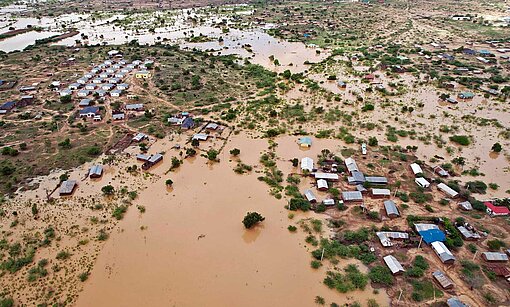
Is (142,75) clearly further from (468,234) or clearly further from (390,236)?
(468,234)

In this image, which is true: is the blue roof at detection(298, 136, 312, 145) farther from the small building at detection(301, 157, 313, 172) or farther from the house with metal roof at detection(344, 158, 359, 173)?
the house with metal roof at detection(344, 158, 359, 173)

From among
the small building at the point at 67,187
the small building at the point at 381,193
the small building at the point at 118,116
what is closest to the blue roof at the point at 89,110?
the small building at the point at 118,116

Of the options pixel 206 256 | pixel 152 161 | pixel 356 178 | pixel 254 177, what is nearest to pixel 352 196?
pixel 356 178

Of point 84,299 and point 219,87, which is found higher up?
point 219,87

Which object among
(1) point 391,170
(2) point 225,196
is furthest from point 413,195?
(2) point 225,196

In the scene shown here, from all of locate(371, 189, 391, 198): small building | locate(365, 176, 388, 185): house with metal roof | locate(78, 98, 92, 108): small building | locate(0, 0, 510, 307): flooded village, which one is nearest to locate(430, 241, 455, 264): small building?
locate(0, 0, 510, 307): flooded village

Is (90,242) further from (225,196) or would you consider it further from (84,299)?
(225,196)

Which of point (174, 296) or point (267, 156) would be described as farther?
point (267, 156)
